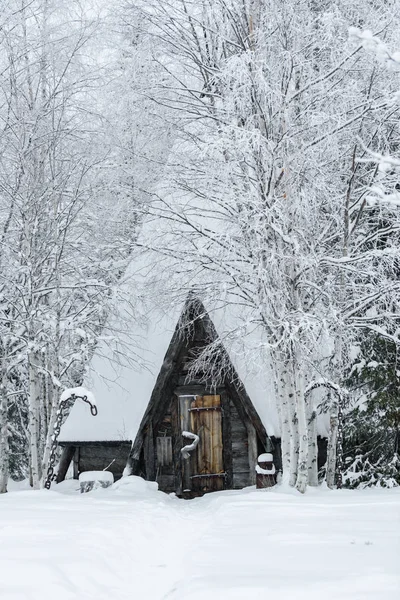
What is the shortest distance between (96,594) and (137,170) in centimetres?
992

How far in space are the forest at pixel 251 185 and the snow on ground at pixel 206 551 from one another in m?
3.03

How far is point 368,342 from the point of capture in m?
13.4

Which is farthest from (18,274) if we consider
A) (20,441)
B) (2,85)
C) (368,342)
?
(20,441)

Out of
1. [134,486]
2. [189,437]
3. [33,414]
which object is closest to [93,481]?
[134,486]

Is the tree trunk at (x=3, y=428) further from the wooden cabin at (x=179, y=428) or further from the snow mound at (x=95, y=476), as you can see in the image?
the snow mound at (x=95, y=476)

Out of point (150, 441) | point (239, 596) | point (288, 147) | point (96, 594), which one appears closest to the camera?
point (239, 596)

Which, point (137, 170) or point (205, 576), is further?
point (137, 170)

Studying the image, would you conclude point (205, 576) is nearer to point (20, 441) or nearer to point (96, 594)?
point (96, 594)

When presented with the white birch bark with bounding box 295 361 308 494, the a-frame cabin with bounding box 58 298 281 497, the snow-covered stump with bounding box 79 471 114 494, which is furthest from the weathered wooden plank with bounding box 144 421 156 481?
the white birch bark with bounding box 295 361 308 494

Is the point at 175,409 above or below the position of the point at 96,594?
above

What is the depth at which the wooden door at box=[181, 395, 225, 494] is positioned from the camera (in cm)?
1481

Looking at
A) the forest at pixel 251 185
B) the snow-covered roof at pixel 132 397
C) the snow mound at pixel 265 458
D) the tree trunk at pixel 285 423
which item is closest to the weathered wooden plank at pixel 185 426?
the snow-covered roof at pixel 132 397

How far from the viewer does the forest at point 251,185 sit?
34.7 ft

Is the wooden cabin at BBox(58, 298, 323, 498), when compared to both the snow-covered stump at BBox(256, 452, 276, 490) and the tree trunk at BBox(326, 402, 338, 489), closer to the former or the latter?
the snow-covered stump at BBox(256, 452, 276, 490)
